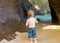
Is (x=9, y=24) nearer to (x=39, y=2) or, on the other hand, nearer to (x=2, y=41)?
(x=2, y=41)

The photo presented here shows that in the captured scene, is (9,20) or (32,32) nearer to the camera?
(32,32)

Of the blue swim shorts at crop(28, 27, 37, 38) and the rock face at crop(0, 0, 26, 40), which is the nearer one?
the blue swim shorts at crop(28, 27, 37, 38)

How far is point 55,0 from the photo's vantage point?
1664cm

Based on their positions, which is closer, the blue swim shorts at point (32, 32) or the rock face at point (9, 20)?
the blue swim shorts at point (32, 32)

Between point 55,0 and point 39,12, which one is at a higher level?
point 55,0

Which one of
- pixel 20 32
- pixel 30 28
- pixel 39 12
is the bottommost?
pixel 39 12

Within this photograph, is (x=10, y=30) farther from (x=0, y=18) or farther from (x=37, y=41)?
(x=37, y=41)

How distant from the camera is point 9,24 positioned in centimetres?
1001

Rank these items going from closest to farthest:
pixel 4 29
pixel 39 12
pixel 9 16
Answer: pixel 4 29 → pixel 9 16 → pixel 39 12

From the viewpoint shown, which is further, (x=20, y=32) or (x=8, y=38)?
(x=20, y=32)

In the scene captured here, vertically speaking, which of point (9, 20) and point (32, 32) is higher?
point (32, 32)

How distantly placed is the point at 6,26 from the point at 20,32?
832mm

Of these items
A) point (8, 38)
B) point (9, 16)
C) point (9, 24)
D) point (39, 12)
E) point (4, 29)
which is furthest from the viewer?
point (39, 12)

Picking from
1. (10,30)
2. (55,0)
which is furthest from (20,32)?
(55,0)
